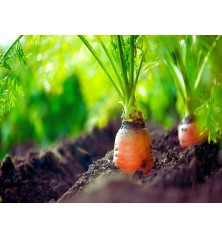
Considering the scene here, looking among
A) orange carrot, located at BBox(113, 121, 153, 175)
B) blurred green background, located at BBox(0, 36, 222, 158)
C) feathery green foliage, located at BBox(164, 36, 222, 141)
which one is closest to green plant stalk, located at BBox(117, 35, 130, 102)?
orange carrot, located at BBox(113, 121, 153, 175)

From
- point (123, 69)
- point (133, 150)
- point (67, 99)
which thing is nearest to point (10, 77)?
point (123, 69)

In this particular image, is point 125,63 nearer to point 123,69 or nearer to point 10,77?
point 123,69

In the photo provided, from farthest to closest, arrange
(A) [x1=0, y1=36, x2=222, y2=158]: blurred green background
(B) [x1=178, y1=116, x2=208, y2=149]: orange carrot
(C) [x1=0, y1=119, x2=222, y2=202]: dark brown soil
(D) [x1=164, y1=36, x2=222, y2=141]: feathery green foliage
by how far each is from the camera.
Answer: (A) [x1=0, y1=36, x2=222, y2=158]: blurred green background, (B) [x1=178, y1=116, x2=208, y2=149]: orange carrot, (D) [x1=164, y1=36, x2=222, y2=141]: feathery green foliage, (C) [x1=0, y1=119, x2=222, y2=202]: dark brown soil

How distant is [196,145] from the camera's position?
7.57 ft

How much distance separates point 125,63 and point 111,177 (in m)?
0.53

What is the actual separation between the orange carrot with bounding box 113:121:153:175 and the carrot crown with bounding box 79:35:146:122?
0.06 metres

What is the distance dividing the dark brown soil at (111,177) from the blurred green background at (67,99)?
0.50 m

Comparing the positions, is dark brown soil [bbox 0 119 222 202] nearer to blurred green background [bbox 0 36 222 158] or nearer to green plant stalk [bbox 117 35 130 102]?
green plant stalk [bbox 117 35 130 102]

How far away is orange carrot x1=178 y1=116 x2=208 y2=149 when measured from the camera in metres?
2.47

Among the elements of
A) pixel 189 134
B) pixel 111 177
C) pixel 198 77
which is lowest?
pixel 111 177

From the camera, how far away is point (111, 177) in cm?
197

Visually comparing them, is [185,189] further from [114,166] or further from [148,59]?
[148,59]
